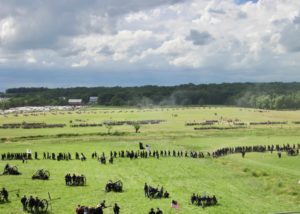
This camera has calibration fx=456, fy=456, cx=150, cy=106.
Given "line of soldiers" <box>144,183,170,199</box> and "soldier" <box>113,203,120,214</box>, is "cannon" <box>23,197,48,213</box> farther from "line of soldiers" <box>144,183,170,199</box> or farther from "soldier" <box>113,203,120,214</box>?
"line of soldiers" <box>144,183,170,199</box>

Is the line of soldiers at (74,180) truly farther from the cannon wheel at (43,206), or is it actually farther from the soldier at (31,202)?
the soldier at (31,202)

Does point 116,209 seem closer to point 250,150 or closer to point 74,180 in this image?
point 74,180

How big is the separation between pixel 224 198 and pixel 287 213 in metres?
5.83

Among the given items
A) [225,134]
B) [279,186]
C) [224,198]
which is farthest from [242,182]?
[225,134]

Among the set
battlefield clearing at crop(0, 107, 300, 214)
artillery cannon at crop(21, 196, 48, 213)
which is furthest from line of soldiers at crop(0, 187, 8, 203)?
artillery cannon at crop(21, 196, 48, 213)

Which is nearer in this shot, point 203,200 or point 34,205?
point 34,205

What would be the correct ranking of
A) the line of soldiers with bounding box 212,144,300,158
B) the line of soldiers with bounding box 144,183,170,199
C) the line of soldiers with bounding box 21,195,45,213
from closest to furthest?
1. the line of soldiers with bounding box 21,195,45,213
2. the line of soldiers with bounding box 144,183,170,199
3. the line of soldiers with bounding box 212,144,300,158

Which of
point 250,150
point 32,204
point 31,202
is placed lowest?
point 250,150

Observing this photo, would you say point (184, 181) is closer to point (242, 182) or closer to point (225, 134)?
point (242, 182)

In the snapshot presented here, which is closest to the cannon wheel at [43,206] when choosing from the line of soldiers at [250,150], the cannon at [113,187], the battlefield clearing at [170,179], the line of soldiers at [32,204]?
the line of soldiers at [32,204]

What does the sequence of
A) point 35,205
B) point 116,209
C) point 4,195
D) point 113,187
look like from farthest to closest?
1. point 113,187
2. point 4,195
3. point 35,205
4. point 116,209

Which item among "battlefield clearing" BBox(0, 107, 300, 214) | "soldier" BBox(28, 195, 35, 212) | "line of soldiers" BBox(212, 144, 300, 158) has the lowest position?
"battlefield clearing" BBox(0, 107, 300, 214)

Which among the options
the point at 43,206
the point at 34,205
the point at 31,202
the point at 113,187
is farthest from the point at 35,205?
the point at 113,187

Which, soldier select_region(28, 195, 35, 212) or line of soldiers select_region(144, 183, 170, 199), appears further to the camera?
line of soldiers select_region(144, 183, 170, 199)
